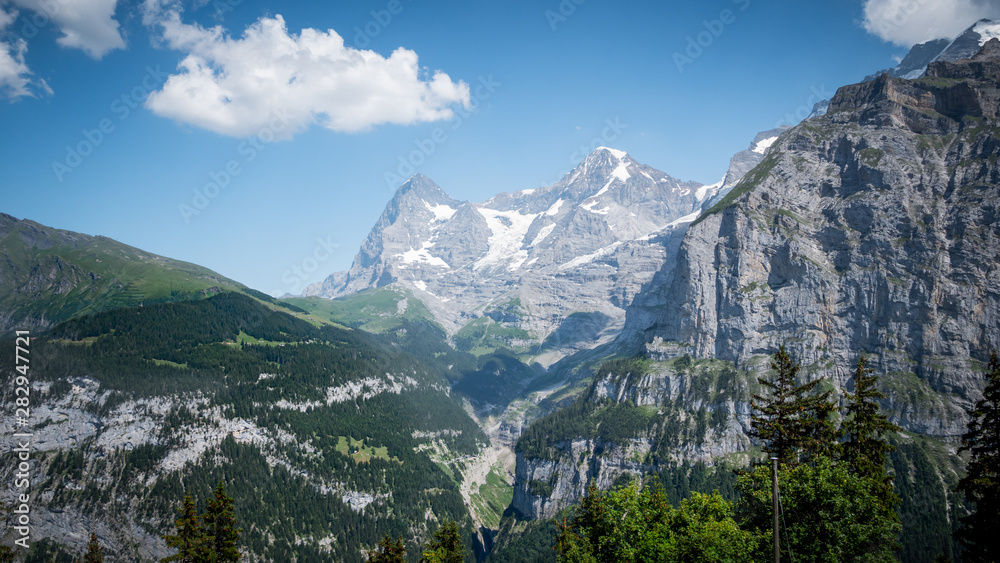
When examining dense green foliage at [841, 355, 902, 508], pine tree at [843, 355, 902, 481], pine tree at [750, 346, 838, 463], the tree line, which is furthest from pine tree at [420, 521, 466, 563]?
pine tree at [843, 355, 902, 481]

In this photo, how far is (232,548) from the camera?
49750 mm

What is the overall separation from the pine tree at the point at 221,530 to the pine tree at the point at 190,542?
883 millimetres

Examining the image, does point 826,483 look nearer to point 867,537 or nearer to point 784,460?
point 867,537

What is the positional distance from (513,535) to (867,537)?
595 ft

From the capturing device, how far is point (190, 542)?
47406 mm

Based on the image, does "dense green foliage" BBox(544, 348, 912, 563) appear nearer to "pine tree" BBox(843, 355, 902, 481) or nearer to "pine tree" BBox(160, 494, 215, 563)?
"pine tree" BBox(843, 355, 902, 481)

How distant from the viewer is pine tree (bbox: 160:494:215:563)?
155 ft

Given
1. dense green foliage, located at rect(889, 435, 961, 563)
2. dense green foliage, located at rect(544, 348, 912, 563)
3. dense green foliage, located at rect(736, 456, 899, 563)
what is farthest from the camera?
dense green foliage, located at rect(889, 435, 961, 563)

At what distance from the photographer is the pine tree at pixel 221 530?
48969 mm

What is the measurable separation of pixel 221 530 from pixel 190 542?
291 centimetres

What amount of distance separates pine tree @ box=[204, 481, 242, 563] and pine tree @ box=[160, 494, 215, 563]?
88cm

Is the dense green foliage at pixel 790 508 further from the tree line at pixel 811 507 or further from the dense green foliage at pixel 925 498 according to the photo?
the dense green foliage at pixel 925 498

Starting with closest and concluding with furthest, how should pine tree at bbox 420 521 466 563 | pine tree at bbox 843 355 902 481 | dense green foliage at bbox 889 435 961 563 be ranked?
pine tree at bbox 843 355 902 481 → pine tree at bbox 420 521 466 563 → dense green foliage at bbox 889 435 961 563

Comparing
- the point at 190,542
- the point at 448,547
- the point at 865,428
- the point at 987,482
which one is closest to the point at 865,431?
the point at 865,428
